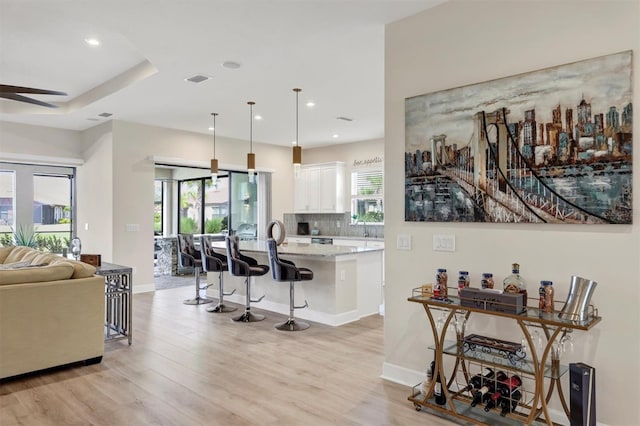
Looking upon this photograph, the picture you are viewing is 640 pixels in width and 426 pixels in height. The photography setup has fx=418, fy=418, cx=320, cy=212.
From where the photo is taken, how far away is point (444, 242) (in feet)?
10.0

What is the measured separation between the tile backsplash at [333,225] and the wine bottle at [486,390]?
571cm

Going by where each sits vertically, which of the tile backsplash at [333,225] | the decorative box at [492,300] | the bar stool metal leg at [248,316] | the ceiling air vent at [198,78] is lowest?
the bar stool metal leg at [248,316]

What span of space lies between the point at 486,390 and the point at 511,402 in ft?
0.59

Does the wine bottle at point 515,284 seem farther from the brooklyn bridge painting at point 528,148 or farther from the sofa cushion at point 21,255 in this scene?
the sofa cushion at point 21,255

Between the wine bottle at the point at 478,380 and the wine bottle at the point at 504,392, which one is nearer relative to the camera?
the wine bottle at the point at 504,392

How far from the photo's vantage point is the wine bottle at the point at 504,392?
2578 millimetres

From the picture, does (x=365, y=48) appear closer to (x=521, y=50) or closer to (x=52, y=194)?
(x=521, y=50)

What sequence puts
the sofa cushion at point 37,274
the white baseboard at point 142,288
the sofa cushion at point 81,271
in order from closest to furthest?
the sofa cushion at point 37,274, the sofa cushion at point 81,271, the white baseboard at point 142,288

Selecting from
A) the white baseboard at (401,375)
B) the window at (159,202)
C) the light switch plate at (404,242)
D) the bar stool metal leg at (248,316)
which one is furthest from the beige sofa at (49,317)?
the window at (159,202)

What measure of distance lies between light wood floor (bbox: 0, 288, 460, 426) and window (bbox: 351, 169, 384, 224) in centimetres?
410

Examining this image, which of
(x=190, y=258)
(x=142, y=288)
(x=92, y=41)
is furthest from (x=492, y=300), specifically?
(x=142, y=288)

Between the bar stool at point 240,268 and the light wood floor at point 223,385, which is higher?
the bar stool at point 240,268

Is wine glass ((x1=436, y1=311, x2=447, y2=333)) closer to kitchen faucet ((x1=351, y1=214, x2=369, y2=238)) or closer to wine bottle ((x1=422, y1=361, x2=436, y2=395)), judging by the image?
wine bottle ((x1=422, y1=361, x2=436, y2=395))

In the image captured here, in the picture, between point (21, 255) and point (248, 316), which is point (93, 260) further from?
point (248, 316)
